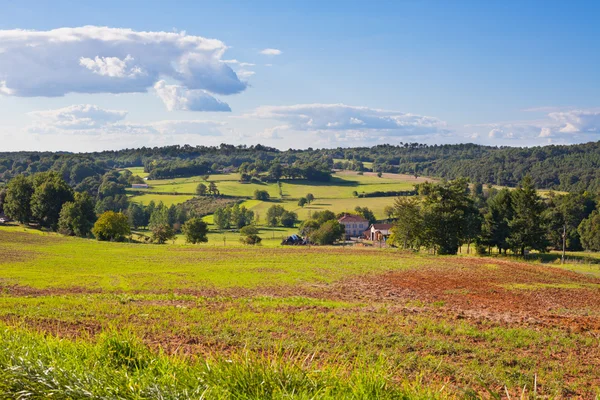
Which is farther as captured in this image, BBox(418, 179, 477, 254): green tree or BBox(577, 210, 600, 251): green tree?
→ BBox(577, 210, 600, 251): green tree

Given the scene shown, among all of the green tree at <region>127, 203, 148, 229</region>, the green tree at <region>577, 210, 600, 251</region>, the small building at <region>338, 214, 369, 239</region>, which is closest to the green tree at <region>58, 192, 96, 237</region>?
the green tree at <region>127, 203, 148, 229</region>

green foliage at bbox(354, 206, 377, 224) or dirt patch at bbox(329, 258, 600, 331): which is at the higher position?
dirt patch at bbox(329, 258, 600, 331)

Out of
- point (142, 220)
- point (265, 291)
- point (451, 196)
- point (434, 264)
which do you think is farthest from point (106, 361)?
point (142, 220)

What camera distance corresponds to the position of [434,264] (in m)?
45.7

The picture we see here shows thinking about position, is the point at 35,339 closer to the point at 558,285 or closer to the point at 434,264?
the point at 558,285

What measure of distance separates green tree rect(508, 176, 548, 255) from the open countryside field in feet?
74.9

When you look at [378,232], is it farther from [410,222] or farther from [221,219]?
[410,222]

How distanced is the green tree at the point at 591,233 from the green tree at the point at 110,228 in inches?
3416

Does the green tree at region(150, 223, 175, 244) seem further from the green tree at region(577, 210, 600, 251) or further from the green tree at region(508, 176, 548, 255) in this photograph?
the green tree at region(577, 210, 600, 251)

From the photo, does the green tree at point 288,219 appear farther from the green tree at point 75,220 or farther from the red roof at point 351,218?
the green tree at point 75,220

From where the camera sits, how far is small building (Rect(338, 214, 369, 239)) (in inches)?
5123

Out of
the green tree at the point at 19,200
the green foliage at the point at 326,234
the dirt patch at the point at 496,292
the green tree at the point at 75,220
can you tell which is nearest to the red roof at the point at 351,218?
the green foliage at the point at 326,234

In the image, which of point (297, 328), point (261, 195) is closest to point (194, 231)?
point (261, 195)

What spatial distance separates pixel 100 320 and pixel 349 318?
8692mm
